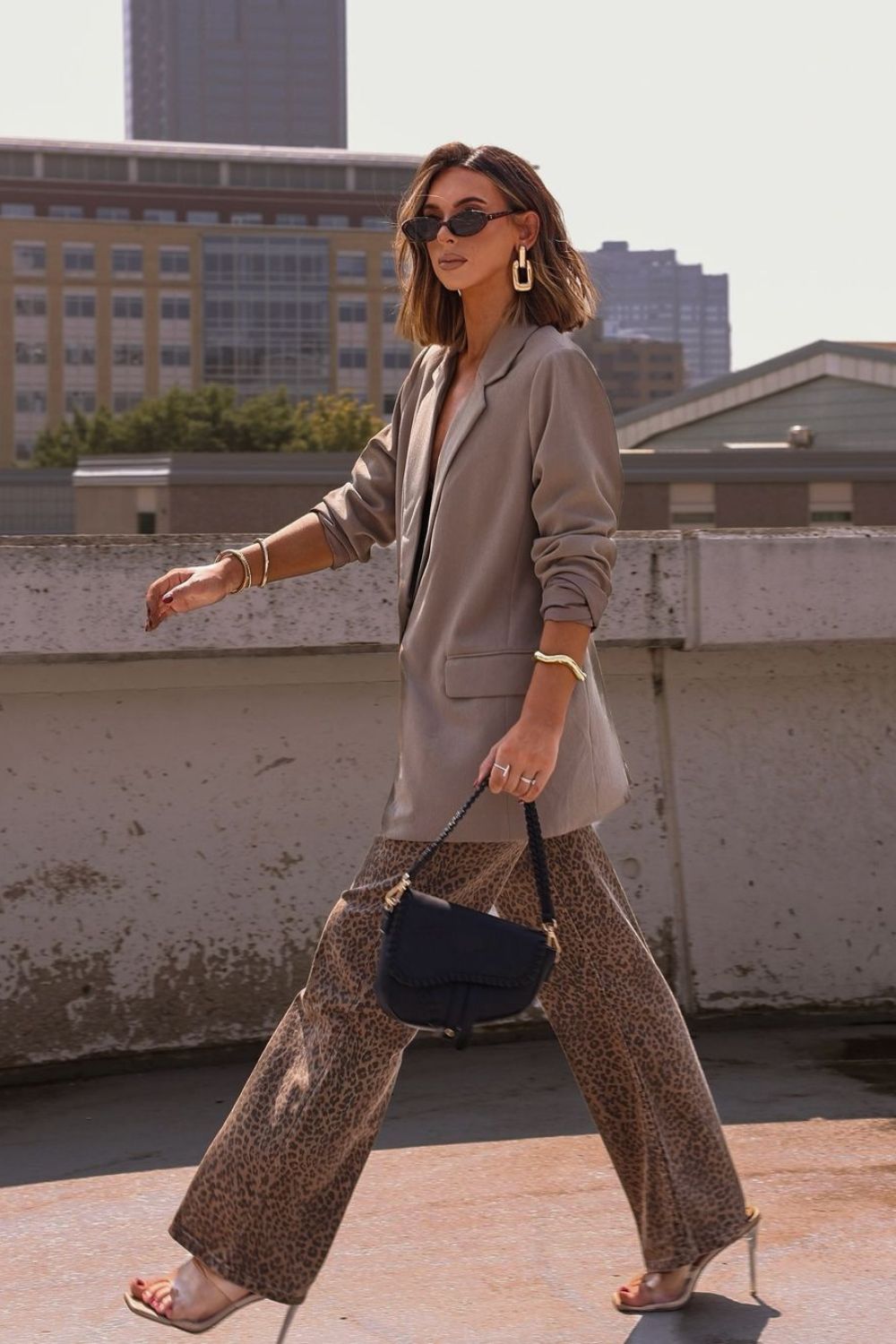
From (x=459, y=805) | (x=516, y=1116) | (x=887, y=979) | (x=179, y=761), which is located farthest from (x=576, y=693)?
(x=887, y=979)

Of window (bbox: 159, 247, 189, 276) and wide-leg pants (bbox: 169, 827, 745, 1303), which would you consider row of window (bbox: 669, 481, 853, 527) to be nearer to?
wide-leg pants (bbox: 169, 827, 745, 1303)

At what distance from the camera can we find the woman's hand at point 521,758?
8.39 feet

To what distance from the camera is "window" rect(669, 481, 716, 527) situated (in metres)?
51.2

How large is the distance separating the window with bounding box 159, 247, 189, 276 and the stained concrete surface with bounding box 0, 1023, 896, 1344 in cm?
13420

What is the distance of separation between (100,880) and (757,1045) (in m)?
1.58

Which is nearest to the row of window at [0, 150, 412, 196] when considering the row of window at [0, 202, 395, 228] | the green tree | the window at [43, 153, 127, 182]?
the window at [43, 153, 127, 182]

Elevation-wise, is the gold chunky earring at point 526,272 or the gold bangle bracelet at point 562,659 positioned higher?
the gold chunky earring at point 526,272

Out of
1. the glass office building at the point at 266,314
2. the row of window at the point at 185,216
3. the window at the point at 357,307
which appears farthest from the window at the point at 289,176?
the window at the point at 357,307

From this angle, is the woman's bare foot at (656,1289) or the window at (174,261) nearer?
the woman's bare foot at (656,1289)

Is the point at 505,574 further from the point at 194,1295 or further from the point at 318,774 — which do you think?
the point at 318,774

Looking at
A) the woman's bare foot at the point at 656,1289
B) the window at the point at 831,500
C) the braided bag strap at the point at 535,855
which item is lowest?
the woman's bare foot at the point at 656,1289

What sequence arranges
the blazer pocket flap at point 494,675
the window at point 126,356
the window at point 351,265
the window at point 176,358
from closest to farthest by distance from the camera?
the blazer pocket flap at point 494,675, the window at point 126,356, the window at point 176,358, the window at point 351,265

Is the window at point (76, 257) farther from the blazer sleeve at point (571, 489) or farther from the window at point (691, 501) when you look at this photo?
the blazer sleeve at point (571, 489)

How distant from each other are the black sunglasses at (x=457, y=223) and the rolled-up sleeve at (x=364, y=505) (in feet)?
1.14
